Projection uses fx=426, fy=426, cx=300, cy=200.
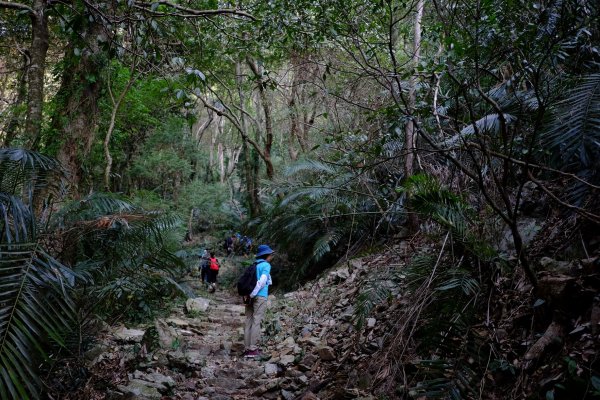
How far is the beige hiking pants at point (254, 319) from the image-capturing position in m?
5.95

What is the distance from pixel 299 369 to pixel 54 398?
88.7 inches

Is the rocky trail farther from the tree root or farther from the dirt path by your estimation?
the tree root

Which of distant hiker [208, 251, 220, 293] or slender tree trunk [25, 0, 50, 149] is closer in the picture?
slender tree trunk [25, 0, 50, 149]

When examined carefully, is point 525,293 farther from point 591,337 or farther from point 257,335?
point 257,335

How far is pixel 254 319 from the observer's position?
596 cm

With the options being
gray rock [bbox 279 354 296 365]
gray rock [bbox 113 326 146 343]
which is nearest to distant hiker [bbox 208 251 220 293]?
gray rock [bbox 113 326 146 343]

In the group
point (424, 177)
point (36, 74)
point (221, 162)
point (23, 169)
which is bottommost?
point (424, 177)

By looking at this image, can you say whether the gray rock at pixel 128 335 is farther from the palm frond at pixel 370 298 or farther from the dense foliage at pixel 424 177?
the palm frond at pixel 370 298

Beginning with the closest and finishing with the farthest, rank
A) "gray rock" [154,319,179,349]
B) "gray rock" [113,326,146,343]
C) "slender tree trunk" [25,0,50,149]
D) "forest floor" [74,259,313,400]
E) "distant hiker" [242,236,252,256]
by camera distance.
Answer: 1. "forest floor" [74,259,313,400]
2. "slender tree trunk" [25,0,50,149]
3. "gray rock" [113,326,146,343]
4. "gray rock" [154,319,179,349]
5. "distant hiker" [242,236,252,256]

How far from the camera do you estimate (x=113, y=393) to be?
3682 mm

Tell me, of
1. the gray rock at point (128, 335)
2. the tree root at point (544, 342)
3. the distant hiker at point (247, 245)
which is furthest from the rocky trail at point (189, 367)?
the distant hiker at point (247, 245)

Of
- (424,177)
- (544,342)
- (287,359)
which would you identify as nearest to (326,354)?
(287,359)

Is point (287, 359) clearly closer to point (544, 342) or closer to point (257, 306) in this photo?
point (257, 306)

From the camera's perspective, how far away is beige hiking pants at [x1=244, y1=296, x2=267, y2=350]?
5945 mm
